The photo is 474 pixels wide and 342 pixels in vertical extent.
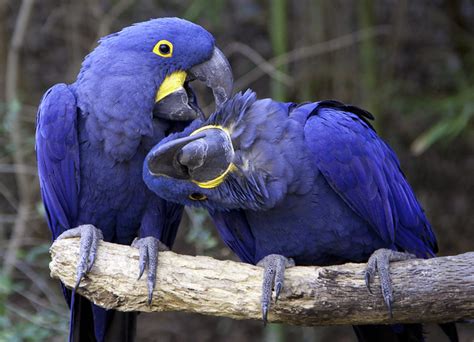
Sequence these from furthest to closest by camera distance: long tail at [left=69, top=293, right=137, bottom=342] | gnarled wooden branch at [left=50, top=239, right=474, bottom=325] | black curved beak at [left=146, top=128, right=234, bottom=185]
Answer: long tail at [left=69, top=293, right=137, bottom=342] → black curved beak at [left=146, top=128, right=234, bottom=185] → gnarled wooden branch at [left=50, top=239, right=474, bottom=325]

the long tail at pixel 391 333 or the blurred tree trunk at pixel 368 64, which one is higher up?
the blurred tree trunk at pixel 368 64

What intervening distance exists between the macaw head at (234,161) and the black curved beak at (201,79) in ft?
0.63

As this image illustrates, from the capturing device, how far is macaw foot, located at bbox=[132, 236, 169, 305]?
2.43 metres

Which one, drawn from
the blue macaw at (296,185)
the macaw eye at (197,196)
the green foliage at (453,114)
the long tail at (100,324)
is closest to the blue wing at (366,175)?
the blue macaw at (296,185)

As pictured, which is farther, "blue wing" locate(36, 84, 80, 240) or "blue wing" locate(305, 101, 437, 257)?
"blue wing" locate(36, 84, 80, 240)

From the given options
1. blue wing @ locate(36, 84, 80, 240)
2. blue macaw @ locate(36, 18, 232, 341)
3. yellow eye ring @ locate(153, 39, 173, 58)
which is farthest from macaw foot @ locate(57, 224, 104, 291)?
yellow eye ring @ locate(153, 39, 173, 58)

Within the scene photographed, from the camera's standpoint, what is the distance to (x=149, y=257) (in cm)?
249

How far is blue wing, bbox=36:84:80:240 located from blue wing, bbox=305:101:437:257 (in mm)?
824

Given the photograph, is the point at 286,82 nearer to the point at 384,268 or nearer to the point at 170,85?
the point at 170,85

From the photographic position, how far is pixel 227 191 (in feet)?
8.08

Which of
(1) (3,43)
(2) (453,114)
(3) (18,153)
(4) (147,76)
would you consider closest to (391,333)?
(4) (147,76)

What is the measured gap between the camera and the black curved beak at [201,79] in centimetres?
273

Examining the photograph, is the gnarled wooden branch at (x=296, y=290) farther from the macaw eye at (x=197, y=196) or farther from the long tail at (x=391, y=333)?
the long tail at (x=391, y=333)

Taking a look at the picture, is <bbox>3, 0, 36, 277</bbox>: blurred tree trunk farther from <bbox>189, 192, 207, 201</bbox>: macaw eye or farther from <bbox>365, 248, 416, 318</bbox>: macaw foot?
<bbox>365, 248, 416, 318</bbox>: macaw foot
